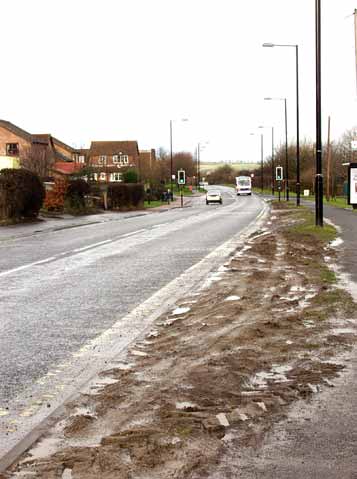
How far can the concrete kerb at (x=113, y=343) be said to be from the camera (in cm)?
436

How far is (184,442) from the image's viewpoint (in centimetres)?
420

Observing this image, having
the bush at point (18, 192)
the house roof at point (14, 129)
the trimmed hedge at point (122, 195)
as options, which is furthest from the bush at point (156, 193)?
the bush at point (18, 192)

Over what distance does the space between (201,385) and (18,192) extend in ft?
90.5

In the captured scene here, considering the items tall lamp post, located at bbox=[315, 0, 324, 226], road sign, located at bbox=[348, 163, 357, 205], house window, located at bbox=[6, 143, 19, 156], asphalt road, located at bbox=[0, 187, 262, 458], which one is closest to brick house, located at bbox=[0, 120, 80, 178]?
house window, located at bbox=[6, 143, 19, 156]

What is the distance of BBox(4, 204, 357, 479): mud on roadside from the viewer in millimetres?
3973

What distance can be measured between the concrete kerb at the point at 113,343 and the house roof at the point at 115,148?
108m

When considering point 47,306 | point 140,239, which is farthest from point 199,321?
point 140,239

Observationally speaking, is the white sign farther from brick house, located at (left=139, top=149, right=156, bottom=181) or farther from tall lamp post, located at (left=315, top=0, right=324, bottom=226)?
brick house, located at (left=139, top=149, right=156, bottom=181)

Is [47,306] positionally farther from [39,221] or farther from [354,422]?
[39,221]

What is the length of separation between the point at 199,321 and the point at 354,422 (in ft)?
11.8

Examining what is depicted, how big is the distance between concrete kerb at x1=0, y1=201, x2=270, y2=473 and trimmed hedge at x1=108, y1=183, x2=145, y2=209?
36.7 m

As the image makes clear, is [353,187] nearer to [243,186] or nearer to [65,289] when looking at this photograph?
[65,289]

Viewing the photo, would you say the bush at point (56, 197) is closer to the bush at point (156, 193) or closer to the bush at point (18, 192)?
the bush at point (18, 192)

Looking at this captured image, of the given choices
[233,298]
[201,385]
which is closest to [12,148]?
[233,298]
